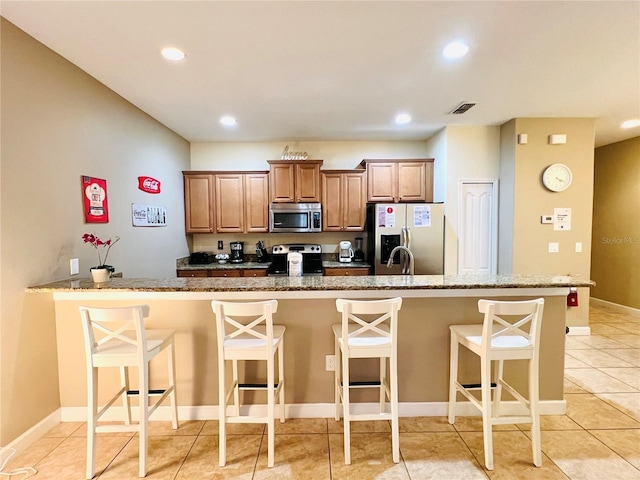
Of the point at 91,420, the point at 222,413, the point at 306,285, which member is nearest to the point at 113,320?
the point at 91,420

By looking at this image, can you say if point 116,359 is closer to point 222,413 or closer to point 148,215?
point 222,413

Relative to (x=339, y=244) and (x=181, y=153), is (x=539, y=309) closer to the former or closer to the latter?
(x=339, y=244)

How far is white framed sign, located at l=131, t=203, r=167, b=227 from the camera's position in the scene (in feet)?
10.6

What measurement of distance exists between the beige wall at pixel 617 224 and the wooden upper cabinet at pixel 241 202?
546 centimetres

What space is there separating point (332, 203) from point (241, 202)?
1.34 metres

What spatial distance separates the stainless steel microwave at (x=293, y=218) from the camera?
446cm

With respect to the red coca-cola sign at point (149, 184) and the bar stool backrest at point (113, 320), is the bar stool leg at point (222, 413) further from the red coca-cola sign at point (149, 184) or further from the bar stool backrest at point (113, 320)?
the red coca-cola sign at point (149, 184)

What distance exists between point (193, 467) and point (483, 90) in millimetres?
3778

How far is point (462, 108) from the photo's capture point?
3.37m

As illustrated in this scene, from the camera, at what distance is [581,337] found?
154 inches

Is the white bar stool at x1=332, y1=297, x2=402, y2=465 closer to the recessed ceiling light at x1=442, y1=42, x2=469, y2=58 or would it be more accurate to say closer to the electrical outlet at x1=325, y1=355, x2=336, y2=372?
the electrical outlet at x1=325, y1=355, x2=336, y2=372

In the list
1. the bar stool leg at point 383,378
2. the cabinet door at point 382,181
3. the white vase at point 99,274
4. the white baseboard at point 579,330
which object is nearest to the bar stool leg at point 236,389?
the bar stool leg at point 383,378

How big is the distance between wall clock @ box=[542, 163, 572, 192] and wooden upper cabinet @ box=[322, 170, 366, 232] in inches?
89.1

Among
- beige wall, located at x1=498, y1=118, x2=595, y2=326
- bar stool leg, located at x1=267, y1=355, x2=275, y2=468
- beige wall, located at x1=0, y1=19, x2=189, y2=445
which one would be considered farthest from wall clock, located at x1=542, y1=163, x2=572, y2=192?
beige wall, located at x1=0, y1=19, x2=189, y2=445
